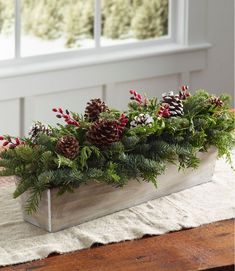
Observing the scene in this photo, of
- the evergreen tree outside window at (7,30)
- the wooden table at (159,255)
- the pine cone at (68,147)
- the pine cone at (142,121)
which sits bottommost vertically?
the wooden table at (159,255)

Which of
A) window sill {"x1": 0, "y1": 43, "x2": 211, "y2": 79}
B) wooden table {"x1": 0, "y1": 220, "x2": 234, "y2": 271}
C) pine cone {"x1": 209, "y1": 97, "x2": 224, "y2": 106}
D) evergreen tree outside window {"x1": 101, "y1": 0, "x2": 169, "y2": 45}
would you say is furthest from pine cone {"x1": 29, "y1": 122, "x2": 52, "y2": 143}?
evergreen tree outside window {"x1": 101, "y1": 0, "x2": 169, "y2": 45}

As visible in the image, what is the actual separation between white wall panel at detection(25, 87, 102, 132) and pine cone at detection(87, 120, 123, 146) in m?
2.01

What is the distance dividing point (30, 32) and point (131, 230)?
7.58ft

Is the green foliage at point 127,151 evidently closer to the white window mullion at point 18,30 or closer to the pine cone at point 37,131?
the pine cone at point 37,131

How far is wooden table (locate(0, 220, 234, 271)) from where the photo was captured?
6.15ft

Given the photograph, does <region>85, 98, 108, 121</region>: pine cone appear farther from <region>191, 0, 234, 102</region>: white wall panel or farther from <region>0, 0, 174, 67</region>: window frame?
<region>191, 0, 234, 102</region>: white wall panel

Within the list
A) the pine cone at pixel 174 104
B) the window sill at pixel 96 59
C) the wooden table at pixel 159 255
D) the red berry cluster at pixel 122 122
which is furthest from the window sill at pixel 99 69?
the wooden table at pixel 159 255


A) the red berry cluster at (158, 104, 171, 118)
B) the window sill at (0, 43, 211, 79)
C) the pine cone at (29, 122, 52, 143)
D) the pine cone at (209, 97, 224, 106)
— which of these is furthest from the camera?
the window sill at (0, 43, 211, 79)

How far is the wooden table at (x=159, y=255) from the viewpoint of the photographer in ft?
6.15

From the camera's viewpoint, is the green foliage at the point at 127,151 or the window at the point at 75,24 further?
the window at the point at 75,24

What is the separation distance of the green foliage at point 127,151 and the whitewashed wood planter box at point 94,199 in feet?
0.08

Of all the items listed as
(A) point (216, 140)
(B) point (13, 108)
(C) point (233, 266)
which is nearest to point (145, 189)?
(A) point (216, 140)

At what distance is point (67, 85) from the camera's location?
4.23 meters

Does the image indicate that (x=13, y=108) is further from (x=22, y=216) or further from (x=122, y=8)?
(x=22, y=216)
